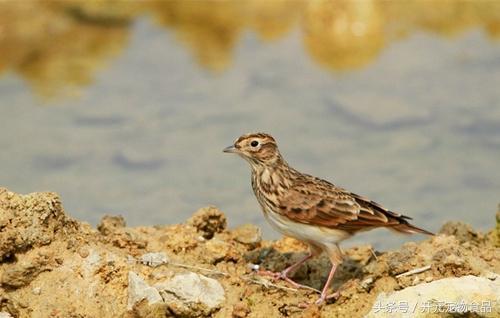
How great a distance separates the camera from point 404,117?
14750 mm

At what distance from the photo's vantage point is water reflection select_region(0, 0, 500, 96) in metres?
16.9

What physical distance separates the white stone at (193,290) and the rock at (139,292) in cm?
11

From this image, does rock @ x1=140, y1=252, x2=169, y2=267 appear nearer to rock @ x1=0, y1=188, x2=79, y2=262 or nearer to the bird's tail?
rock @ x1=0, y1=188, x2=79, y2=262

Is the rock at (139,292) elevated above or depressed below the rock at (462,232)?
below

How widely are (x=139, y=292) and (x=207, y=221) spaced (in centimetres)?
151

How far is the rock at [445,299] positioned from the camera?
8.11 meters

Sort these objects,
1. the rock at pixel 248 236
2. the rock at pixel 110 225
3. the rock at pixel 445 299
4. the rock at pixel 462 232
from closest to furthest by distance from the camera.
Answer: the rock at pixel 445 299 → the rock at pixel 110 225 → the rock at pixel 248 236 → the rock at pixel 462 232

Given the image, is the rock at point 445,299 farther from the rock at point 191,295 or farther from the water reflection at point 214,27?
the water reflection at point 214,27

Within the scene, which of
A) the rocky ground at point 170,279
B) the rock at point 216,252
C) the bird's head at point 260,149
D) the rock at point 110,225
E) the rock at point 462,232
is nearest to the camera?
the rocky ground at point 170,279

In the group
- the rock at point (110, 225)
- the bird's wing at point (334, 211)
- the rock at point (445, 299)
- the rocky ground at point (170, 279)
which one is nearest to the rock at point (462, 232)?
the rocky ground at point (170, 279)

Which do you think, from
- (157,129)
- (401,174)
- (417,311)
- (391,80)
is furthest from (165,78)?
(417,311)

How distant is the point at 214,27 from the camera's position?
18109mm

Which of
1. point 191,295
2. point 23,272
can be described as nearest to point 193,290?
point 191,295

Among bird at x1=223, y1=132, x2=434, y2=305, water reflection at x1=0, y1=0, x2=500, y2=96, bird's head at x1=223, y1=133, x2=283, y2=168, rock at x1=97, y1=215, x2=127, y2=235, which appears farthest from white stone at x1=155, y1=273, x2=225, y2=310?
water reflection at x1=0, y1=0, x2=500, y2=96
